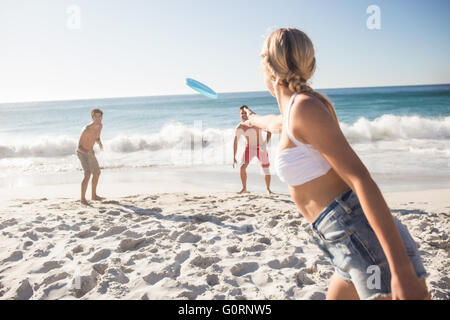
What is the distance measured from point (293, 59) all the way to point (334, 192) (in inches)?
22.4

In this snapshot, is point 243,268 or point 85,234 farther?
point 85,234

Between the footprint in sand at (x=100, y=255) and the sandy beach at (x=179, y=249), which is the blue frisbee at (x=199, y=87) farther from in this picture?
the footprint in sand at (x=100, y=255)

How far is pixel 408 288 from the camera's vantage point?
3.60 ft

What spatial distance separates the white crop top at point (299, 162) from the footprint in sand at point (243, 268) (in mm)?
2231

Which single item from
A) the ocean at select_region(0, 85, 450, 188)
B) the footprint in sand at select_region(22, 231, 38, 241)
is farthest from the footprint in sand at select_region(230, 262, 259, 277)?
the ocean at select_region(0, 85, 450, 188)

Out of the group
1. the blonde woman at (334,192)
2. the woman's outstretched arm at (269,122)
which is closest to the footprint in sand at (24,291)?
the woman's outstretched arm at (269,122)

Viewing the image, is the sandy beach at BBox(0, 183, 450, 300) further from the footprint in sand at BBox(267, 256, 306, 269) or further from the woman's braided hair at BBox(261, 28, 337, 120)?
the woman's braided hair at BBox(261, 28, 337, 120)

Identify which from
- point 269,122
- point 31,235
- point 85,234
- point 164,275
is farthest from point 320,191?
point 31,235

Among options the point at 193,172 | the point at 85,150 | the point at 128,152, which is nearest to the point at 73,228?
the point at 85,150

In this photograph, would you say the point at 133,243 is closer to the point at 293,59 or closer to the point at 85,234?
the point at 85,234

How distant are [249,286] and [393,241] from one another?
217cm

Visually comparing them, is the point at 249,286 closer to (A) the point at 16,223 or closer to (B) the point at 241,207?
(B) the point at 241,207

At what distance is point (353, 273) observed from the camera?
4.28 ft

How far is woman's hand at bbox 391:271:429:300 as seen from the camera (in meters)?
1.10
